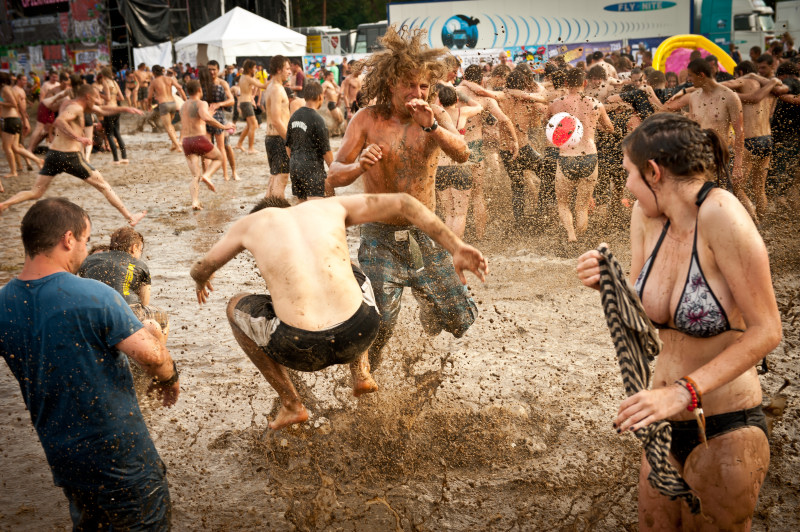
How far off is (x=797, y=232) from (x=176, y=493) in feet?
24.5

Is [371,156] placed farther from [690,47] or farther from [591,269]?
[690,47]

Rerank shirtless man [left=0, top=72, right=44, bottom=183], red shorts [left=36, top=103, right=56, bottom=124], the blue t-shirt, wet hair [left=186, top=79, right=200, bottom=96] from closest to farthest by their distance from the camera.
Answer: the blue t-shirt < wet hair [left=186, top=79, right=200, bottom=96] < shirtless man [left=0, top=72, right=44, bottom=183] < red shorts [left=36, top=103, right=56, bottom=124]

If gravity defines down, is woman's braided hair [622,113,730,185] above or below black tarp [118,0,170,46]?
below

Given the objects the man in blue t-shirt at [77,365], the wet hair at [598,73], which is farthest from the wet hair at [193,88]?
the man in blue t-shirt at [77,365]

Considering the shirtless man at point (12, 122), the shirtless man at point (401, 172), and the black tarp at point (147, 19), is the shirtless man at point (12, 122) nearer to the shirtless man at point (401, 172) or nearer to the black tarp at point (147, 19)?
the shirtless man at point (401, 172)

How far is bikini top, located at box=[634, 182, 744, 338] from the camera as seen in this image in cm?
211

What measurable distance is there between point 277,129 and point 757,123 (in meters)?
6.31

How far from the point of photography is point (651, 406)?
1.99 meters

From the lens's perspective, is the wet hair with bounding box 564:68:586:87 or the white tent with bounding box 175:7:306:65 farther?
the white tent with bounding box 175:7:306:65

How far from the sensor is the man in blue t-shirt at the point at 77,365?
232 cm

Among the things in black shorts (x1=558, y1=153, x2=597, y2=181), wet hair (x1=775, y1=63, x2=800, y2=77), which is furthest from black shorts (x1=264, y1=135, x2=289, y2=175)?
wet hair (x1=775, y1=63, x2=800, y2=77)

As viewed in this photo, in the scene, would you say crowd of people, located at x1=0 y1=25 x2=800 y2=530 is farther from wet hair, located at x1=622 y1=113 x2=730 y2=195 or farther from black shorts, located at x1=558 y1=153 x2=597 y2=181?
black shorts, located at x1=558 y1=153 x2=597 y2=181

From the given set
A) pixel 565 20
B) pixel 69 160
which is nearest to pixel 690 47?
pixel 565 20

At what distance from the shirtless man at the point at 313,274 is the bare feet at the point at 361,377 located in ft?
1.43
